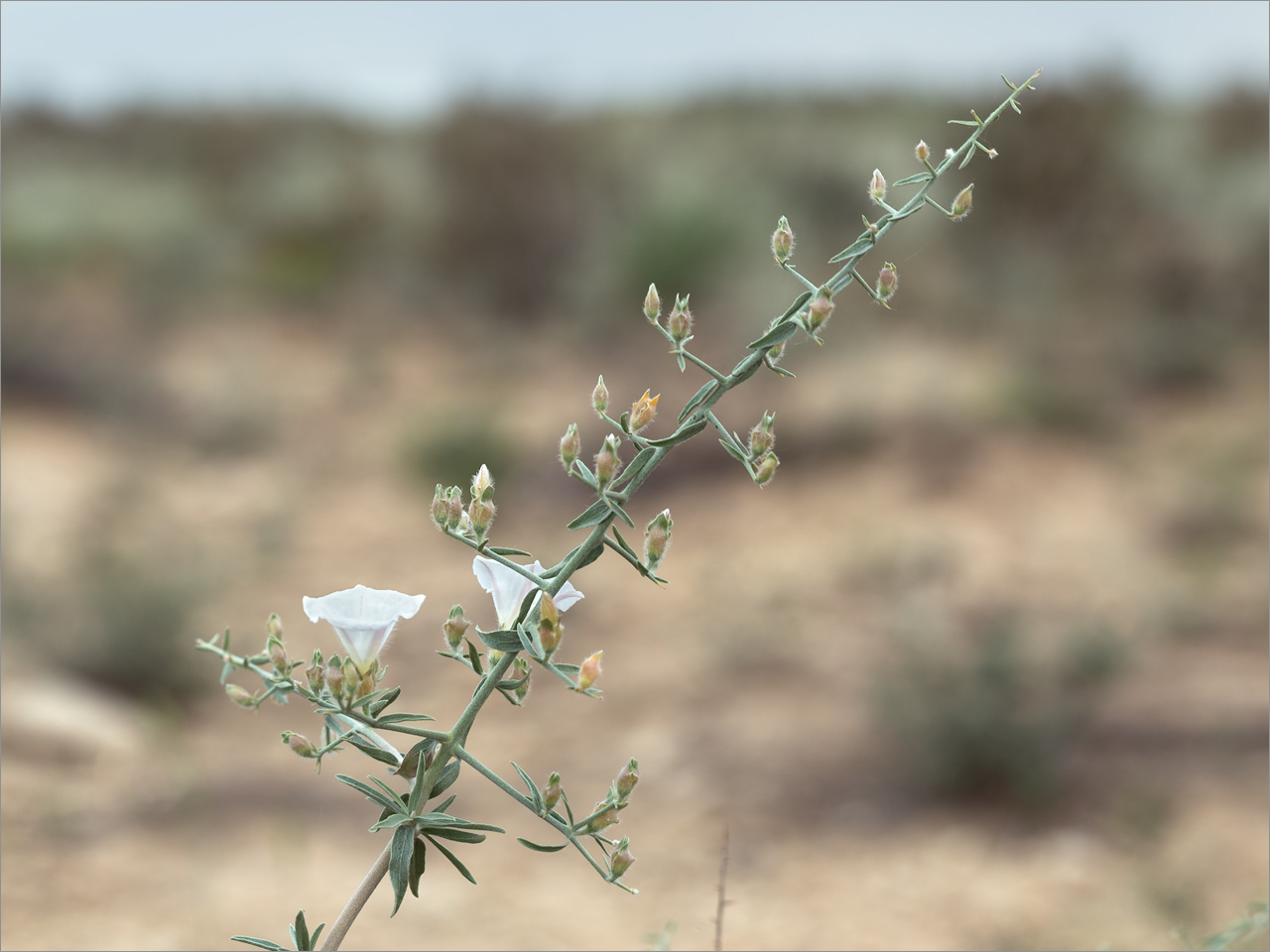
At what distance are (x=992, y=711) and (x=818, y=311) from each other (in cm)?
324

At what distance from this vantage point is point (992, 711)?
3828 mm

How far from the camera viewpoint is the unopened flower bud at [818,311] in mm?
899

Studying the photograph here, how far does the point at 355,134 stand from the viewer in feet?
66.8

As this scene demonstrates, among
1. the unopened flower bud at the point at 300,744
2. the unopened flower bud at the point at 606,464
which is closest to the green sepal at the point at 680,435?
the unopened flower bud at the point at 606,464

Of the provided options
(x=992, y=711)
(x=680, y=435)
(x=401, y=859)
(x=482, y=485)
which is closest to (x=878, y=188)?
(x=680, y=435)

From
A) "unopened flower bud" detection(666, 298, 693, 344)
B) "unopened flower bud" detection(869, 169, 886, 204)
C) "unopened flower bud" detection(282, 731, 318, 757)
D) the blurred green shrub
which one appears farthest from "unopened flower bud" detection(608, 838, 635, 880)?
the blurred green shrub

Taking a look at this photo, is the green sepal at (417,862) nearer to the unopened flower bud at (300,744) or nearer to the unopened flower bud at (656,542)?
the unopened flower bud at (300,744)

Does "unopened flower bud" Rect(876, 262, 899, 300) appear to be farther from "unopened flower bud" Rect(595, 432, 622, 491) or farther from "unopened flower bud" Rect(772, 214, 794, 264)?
"unopened flower bud" Rect(595, 432, 622, 491)

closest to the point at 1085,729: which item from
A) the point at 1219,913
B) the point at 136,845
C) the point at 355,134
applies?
the point at 1219,913

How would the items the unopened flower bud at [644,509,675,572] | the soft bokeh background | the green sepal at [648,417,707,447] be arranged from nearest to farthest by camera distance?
the green sepal at [648,417,707,447]
the unopened flower bud at [644,509,675,572]
the soft bokeh background

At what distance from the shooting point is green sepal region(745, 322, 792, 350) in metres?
0.91

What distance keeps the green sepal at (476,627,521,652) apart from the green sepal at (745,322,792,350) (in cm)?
30

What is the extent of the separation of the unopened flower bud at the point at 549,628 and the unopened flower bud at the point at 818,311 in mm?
297

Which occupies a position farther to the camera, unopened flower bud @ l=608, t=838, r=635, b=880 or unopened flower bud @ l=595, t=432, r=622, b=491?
unopened flower bud @ l=608, t=838, r=635, b=880
